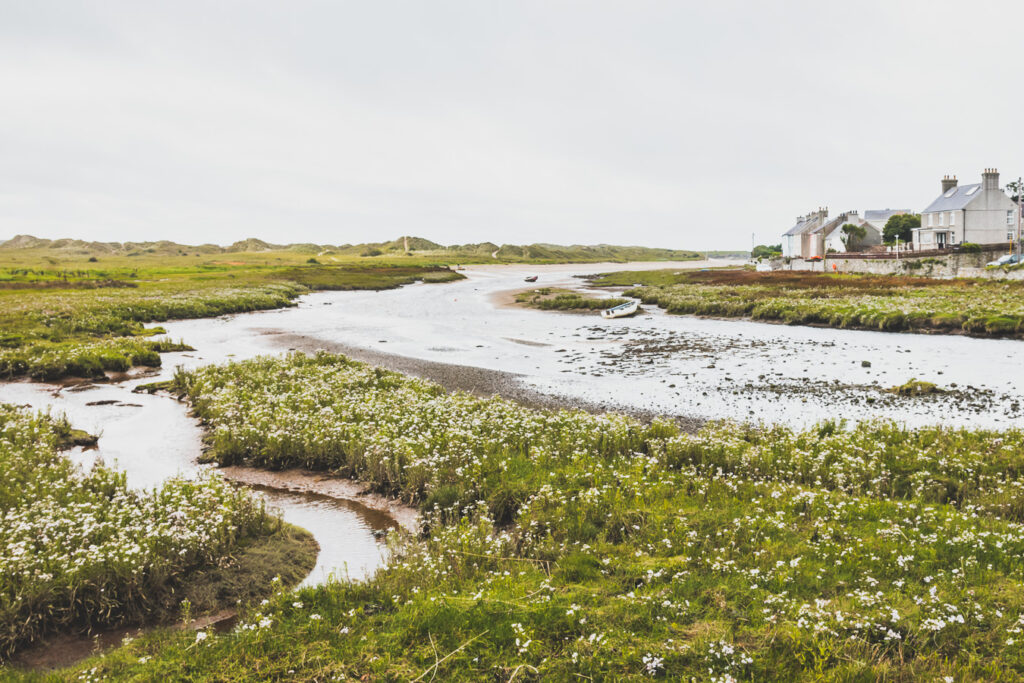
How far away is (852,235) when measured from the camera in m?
119

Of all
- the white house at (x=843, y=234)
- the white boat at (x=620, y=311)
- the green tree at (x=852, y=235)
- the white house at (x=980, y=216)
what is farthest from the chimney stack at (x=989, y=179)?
the white boat at (x=620, y=311)

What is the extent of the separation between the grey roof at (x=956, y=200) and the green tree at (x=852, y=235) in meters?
18.6

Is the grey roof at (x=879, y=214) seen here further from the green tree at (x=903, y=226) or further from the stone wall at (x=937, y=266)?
the stone wall at (x=937, y=266)

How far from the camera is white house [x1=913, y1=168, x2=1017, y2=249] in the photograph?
289 ft

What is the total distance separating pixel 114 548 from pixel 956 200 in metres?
116

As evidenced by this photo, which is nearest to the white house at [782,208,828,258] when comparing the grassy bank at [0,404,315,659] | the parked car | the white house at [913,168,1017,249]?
the white house at [913,168,1017,249]

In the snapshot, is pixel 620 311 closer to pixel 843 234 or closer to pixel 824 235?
pixel 843 234

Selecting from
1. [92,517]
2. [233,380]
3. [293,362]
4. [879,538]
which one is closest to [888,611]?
[879,538]

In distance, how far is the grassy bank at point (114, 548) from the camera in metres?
8.59

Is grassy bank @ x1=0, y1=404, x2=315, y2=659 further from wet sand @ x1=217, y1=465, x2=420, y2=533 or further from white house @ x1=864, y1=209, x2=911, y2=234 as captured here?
white house @ x1=864, y1=209, x2=911, y2=234

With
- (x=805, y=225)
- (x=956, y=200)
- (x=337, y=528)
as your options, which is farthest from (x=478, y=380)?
(x=805, y=225)

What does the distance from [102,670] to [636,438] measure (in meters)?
12.4

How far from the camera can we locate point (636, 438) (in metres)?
16.2

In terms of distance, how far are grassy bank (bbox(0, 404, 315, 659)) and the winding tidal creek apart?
161 centimetres
